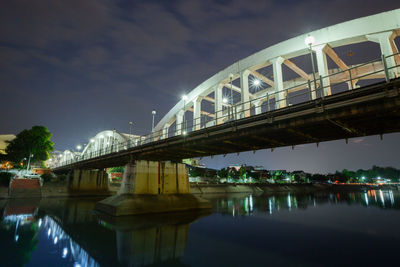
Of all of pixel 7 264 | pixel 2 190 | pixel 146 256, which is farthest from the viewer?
pixel 2 190

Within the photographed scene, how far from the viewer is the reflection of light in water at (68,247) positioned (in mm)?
11670

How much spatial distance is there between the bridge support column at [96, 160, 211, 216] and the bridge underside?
25.6 feet

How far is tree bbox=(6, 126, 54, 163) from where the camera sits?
74.1 m

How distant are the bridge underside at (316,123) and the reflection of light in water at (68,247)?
13191 millimetres

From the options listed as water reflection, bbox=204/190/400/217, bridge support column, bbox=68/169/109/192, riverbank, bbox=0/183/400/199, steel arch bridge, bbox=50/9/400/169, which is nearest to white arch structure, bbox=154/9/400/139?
steel arch bridge, bbox=50/9/400/169

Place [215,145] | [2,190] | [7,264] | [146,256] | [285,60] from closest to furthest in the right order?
[7,264] < [146,256] < [215,145] < [285,60] < [2,190]

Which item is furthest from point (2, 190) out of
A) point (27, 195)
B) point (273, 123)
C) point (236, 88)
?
point (273, 123)

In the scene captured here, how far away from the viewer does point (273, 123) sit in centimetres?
1673

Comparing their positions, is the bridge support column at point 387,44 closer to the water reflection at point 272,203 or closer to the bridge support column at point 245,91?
the bridge support column at point 245,91

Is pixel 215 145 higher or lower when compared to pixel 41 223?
higher

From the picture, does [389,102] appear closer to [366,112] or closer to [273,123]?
[366,112]

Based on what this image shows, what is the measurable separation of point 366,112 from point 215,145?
46.4 ft

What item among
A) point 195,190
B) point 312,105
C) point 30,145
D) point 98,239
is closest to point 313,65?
point 312,105

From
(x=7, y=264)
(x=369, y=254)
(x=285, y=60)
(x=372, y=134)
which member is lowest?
(x=369, y=254)
